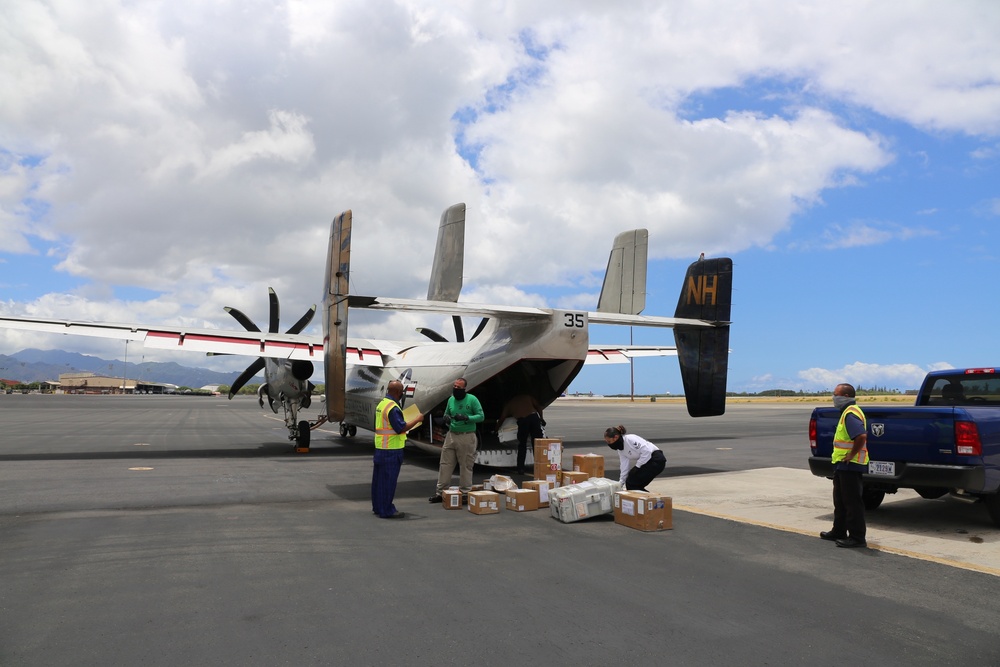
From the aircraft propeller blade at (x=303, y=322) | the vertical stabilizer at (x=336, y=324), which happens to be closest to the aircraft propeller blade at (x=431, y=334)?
the aircraft propeller blade at (x=303, y=322)

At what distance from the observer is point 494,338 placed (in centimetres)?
1231

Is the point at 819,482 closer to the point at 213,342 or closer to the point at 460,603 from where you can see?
the point at 460,603

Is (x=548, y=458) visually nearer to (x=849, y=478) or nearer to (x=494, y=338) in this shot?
(x=494, y=338)

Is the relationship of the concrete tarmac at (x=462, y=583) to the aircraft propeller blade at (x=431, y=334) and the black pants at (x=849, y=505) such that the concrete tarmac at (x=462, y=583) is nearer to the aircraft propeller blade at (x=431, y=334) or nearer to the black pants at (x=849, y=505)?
the black pants at (x=849, y=505)

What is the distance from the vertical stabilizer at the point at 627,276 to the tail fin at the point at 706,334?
1060 millimetres

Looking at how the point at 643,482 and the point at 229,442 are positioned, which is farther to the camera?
the point at 229,442

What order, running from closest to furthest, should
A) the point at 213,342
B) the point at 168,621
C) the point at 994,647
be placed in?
the point at 994,647 → the point at 168,621 → the point at 213,342

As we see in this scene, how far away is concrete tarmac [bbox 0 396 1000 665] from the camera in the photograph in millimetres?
4008

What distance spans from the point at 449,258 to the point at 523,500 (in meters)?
4.11

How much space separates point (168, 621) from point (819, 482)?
434 inches

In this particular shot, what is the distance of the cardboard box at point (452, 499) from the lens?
29.3ft

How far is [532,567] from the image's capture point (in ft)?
19.5

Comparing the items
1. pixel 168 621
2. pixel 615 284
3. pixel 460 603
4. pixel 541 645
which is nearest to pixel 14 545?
pixel 168 621

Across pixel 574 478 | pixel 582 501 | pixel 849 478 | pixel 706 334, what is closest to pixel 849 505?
pixel 849 478
